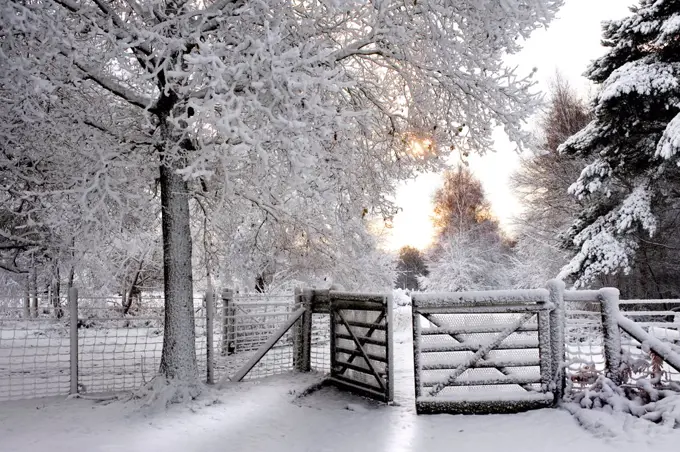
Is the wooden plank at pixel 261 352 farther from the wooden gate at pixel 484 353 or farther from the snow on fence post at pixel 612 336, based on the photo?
the snow on fence post at pixel 612 336

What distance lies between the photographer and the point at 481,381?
6293mm

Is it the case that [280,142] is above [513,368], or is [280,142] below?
above

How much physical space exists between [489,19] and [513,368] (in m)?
4.36

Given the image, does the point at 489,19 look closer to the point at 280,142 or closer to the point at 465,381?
the point at 280,142

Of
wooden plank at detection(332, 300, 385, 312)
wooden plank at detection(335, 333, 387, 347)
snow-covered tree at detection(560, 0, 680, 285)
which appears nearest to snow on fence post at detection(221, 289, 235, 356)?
wooden plank at detection(332, 300, 385, 312)

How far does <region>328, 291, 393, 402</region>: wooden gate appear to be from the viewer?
6746 mm

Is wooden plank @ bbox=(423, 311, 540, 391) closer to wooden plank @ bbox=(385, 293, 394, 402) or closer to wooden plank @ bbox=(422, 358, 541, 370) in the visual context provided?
wooden plank @ bbox=(422, 358, 541, 370)

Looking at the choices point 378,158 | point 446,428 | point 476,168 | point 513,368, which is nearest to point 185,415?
point 446,428

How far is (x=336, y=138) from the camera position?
23.2 ft

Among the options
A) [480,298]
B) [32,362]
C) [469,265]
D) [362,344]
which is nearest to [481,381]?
[480,298]

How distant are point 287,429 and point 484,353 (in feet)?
8.28

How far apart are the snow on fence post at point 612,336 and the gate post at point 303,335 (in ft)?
14.4

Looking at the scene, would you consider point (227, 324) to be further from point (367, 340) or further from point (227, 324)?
point (367, 340)

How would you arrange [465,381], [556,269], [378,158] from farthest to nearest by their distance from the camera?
[556,269] → [378,158] → [465,381]
